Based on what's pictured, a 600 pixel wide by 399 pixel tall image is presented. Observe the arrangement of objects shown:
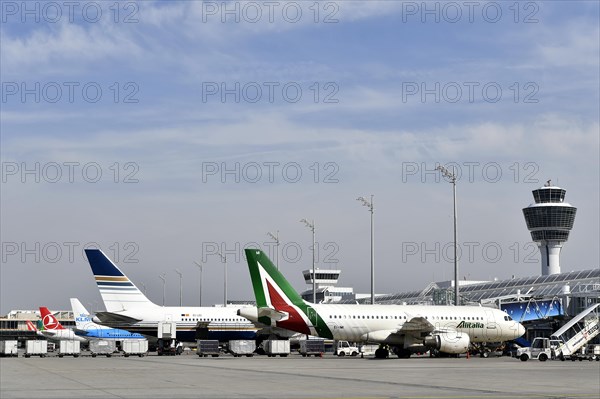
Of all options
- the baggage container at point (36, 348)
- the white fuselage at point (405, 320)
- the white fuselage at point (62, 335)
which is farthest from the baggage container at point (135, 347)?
the white fuselage at point (62, 335)

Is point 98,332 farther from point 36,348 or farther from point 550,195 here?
point 550,195

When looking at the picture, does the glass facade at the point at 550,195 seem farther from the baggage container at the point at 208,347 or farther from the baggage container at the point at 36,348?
the baggage container at the point at 36,348

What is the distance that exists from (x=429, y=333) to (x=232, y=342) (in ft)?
54.7

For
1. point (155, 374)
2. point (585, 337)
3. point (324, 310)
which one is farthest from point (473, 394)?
point (585, 337)

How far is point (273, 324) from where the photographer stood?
63344mm

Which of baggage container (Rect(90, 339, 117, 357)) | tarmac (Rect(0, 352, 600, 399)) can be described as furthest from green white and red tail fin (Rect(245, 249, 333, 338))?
tarmac (Rect(0, 352, 600, 399))

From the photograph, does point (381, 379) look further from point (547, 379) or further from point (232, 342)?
point (232, 342)

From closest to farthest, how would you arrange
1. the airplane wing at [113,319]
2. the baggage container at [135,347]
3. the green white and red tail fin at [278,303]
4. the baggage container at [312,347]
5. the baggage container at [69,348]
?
the green white and red tail fin at [278,303], the baggage container at [312,347], the airplane wing at [113,319], the baggage container at [135,347], the baggage container at [69,348]

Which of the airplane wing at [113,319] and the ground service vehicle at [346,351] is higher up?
the airplane wing at [113,319]

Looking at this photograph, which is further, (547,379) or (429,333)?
(429,333)

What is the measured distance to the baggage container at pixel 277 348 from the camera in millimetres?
71625

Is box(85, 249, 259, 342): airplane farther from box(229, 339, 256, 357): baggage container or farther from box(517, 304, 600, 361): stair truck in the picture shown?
box(517, 304, 600, 361): stair truck

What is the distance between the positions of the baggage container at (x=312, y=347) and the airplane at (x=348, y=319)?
861 cm

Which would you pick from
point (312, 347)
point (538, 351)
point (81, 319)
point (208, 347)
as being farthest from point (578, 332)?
point (81, 319)
